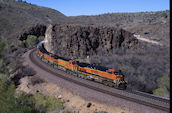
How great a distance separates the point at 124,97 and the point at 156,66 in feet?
23.0

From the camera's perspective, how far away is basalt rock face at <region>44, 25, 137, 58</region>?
35562 mm

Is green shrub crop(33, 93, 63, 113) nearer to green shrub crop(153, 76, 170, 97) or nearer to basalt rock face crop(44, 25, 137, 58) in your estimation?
green shrub crop(153, 76, 170, 97)

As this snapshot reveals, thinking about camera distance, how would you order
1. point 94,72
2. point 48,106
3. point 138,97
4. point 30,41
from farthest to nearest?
point 30,41, point 94,72, point 138,97, point 48,106

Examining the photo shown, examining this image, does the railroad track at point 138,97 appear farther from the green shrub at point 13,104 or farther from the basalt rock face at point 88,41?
the basalt rock face at point 88,41

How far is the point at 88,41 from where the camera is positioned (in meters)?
36.8

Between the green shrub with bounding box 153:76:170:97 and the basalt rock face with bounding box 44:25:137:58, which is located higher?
the basalt rock face with bounding box 44:25:137:58

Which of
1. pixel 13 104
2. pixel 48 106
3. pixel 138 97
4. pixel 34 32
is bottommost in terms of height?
pixel 48 106

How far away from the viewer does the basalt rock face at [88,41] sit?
35.6 meters

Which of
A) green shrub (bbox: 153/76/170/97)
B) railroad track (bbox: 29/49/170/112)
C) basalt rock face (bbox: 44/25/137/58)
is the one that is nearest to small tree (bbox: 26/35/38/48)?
basalt rock face (bbox: 44/25/137/58)

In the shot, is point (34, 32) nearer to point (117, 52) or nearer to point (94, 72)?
point (117, 52)

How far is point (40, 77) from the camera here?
24.9 meters

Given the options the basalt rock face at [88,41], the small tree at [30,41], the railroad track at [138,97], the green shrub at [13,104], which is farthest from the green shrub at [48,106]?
the small tree at [30,41]

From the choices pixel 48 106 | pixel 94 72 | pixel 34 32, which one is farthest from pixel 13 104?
pixel 34 32

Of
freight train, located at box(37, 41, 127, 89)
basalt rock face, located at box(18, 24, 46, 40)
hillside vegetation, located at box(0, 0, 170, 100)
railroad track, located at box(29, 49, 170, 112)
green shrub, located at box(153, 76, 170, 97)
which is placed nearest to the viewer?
railroad track, located at box(29, 49, 170, 112)
